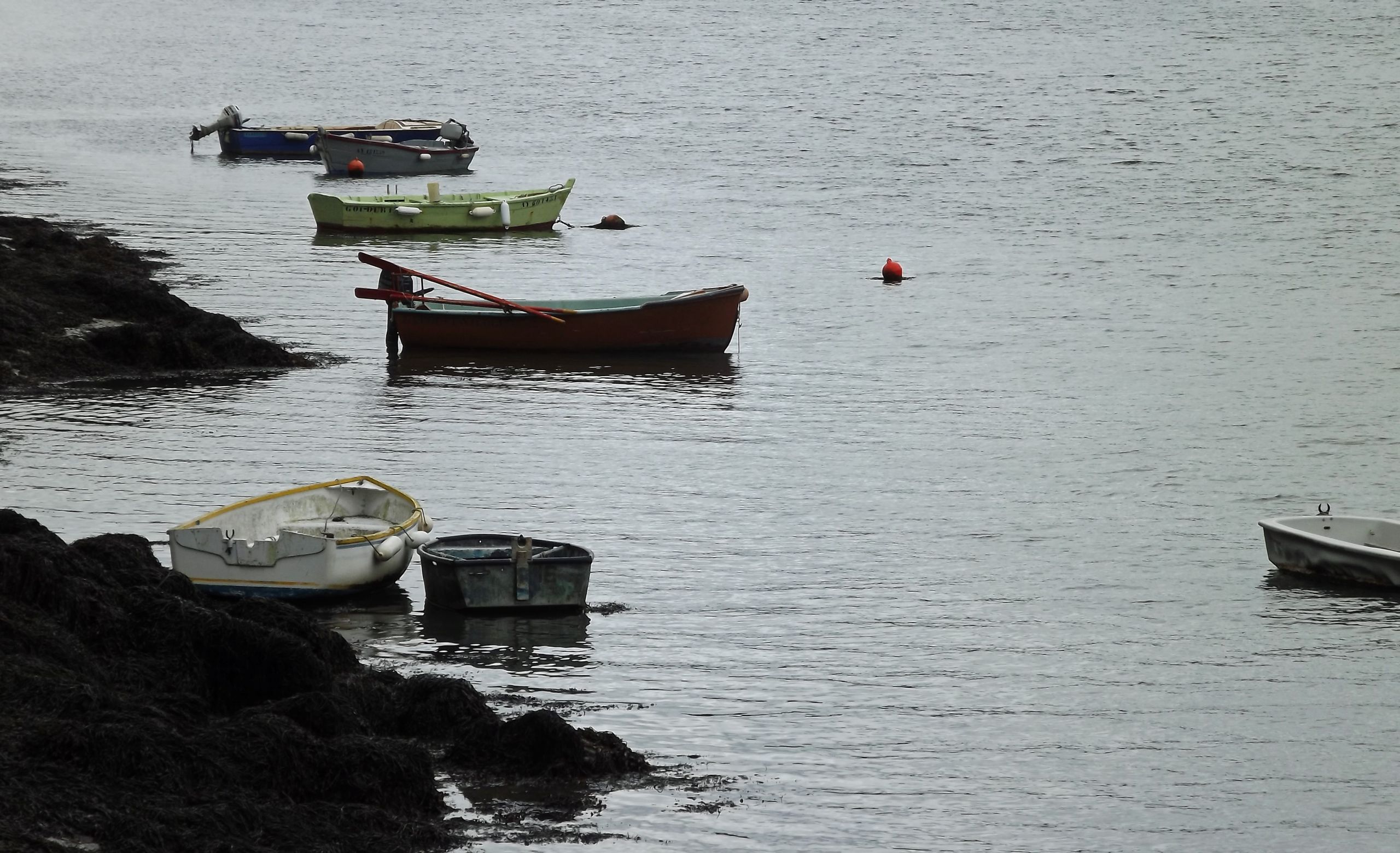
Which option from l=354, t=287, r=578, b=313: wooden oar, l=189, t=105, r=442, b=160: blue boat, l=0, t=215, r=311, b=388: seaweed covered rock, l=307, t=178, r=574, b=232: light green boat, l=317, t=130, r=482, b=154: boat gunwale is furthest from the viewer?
l=189, t=105, r=442, b=160: blue boat

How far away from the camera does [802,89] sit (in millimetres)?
76562

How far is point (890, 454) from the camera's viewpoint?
66.3 ft

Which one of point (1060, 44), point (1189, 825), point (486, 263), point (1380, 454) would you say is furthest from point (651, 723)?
point (1060, 44)

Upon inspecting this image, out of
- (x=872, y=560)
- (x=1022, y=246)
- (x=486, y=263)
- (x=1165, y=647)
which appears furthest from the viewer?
(x=1022, y=246)

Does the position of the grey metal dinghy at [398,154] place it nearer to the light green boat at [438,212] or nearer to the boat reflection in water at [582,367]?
the light green boat at [438,212]

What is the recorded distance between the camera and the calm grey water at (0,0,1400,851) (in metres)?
11.2

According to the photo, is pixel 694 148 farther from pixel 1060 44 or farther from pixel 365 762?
pixel 365 762

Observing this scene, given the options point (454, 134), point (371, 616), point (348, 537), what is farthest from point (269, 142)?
point (371, 616)

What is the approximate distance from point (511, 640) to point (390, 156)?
126 feet

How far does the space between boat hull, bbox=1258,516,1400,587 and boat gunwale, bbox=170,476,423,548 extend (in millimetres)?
8185

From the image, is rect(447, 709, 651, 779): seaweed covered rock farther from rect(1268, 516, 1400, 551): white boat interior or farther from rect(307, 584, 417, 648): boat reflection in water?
rect(1268, 516, 1400, 551): white boat interior

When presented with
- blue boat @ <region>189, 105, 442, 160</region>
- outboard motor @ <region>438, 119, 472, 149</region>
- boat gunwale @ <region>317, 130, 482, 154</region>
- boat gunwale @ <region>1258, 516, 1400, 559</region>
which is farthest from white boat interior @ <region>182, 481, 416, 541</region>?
blue boat @ <region>189, 105, 442, 160</region>

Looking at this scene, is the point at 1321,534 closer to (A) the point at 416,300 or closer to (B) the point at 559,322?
(B) the point at 559,322

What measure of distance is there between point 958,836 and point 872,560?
5.98 meters
